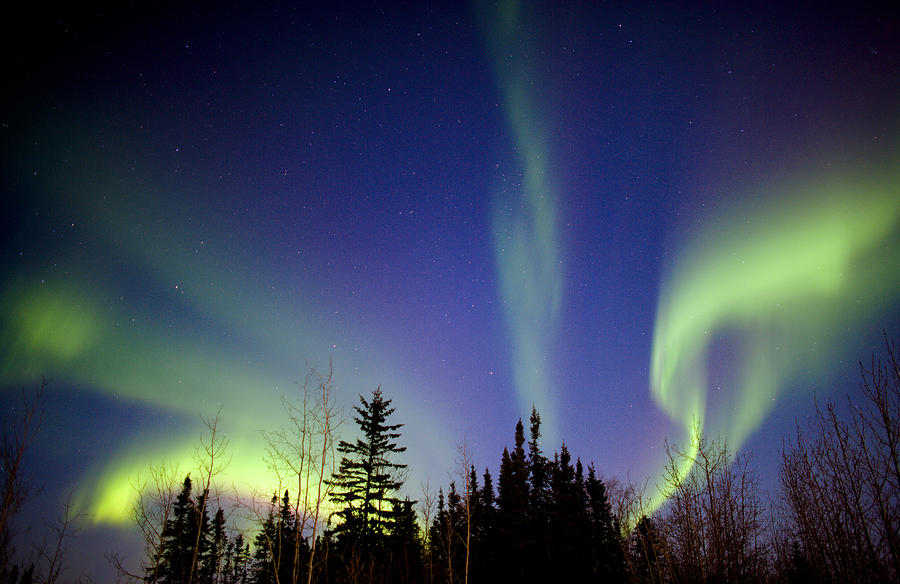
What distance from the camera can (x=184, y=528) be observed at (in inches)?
1737

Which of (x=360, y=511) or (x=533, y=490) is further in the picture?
(x=533, y=490)

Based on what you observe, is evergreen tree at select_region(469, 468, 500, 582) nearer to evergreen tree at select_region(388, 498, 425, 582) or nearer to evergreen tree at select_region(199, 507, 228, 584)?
evergreen tree at select_region(388, 498, 425, 582)

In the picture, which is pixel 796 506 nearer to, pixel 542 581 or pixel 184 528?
pixel 542 581

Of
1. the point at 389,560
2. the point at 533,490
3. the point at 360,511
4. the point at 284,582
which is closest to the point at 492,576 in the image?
the point at 533,490

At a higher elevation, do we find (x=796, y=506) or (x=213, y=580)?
(x=796, y=506)

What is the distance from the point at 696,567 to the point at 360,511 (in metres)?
20.9

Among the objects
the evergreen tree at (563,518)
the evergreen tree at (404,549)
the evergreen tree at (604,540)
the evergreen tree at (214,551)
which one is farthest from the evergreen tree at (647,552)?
the evergreen tree at (214,551)

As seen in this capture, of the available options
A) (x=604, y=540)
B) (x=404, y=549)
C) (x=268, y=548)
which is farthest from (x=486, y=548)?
Answer: (x=268, y=548)

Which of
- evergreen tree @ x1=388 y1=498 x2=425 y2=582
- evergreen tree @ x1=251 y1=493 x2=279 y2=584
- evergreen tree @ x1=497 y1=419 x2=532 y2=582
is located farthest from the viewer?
evergreen tree @ x1=497 y1=419 x2=532 y2=582

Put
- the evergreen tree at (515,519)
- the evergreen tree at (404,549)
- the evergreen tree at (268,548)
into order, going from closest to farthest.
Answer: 1. the evergreen tree at (268,548)
2. the evergreen tree at (404,549)
3. the evergreen tree at (515,519)

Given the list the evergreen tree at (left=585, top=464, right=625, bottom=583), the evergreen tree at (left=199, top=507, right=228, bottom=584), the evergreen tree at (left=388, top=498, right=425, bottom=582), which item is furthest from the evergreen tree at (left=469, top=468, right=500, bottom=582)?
the evergreen tree at (left=199, top=507, right=228, bottom=584)

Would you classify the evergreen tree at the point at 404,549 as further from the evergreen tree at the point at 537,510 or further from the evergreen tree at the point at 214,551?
the evergreen tree at the point at 214,551

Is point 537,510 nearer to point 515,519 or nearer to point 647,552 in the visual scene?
point 515,519

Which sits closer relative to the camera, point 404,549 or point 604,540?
point 404,549
